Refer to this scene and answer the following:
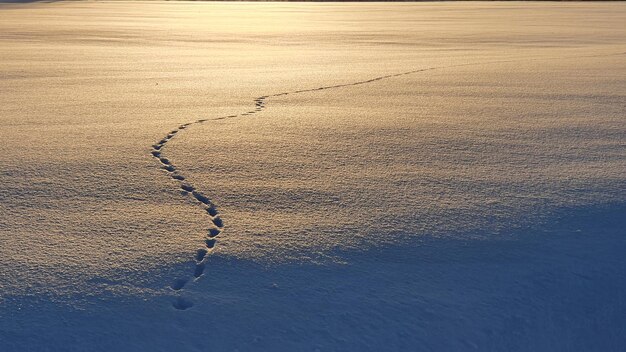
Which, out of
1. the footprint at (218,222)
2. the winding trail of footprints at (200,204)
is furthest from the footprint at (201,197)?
the footprint at (218,222)

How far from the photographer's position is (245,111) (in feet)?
12.6

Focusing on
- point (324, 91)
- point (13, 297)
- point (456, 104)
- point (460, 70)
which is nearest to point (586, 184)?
point (456, 104)

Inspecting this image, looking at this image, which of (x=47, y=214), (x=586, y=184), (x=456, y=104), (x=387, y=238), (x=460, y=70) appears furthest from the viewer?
(x=460, y=70)

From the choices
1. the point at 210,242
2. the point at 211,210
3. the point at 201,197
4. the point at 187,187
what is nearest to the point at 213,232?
the point at 210,242

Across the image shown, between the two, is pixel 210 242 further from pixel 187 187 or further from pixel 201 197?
pixel 187 187

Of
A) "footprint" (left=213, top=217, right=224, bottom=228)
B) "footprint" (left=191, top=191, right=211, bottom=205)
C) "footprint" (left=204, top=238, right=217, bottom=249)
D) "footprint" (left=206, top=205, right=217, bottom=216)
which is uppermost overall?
"footprint" (left=191, top=191, right=211, bottom=205)

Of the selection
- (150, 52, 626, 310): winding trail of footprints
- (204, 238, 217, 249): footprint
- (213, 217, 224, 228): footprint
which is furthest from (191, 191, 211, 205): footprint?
(204, 238, 217, 249): footprint

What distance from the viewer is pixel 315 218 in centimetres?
220

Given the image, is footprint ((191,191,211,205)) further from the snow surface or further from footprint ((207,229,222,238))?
footprint ((207,229,222,238))

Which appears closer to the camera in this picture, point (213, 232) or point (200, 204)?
point (213, 232)

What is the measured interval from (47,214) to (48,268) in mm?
393

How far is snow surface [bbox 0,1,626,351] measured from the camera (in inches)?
67.2

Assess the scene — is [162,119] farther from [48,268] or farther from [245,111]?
[48,268]

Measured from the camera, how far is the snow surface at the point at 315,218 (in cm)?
171
